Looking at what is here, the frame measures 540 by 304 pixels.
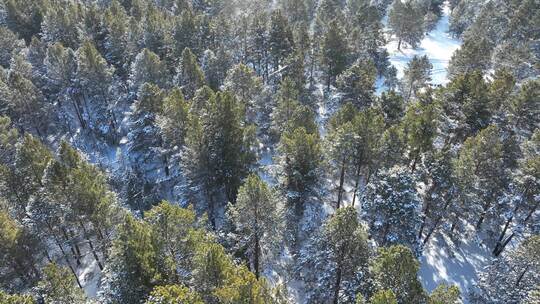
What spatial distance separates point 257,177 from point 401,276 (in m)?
11.9

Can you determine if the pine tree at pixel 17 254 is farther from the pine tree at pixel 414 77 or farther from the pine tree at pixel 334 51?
the pine tree at pixel 414 77

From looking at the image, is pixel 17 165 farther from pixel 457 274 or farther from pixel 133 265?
pixel 457 274

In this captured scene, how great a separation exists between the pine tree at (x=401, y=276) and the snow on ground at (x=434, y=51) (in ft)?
177

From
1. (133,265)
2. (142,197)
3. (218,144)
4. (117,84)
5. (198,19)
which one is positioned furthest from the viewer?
(198,19)

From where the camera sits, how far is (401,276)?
73.5 feet

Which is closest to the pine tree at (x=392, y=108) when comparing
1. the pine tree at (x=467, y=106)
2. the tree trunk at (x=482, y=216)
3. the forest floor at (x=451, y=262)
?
the pine tree at (x=467, y=106)

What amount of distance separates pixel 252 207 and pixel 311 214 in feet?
38.7

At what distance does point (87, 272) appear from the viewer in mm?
38156

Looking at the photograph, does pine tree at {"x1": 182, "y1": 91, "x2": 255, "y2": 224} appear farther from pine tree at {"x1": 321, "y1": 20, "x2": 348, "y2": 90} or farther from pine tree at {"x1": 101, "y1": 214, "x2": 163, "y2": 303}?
pine tree at {"x1": 321, "y1": 20, "x2": 348, "y2": 90}

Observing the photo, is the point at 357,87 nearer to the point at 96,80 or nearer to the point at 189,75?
the point at 189,75

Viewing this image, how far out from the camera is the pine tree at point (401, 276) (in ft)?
72.8

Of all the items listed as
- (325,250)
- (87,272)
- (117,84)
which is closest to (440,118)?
(325,250)

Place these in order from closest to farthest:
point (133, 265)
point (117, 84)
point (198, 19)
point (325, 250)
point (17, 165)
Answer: point (133, 265)
point (325, 250)
point (17, 165)
point (117, 84)
point (198, 19)

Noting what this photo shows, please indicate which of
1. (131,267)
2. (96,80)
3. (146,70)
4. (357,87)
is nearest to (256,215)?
(131,267)
